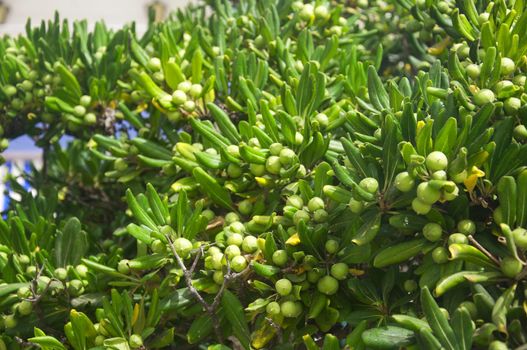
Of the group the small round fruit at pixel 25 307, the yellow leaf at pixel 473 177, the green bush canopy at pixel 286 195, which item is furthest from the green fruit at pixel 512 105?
the small round fruit at pixel 25 307

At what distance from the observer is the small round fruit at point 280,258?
1.44 m

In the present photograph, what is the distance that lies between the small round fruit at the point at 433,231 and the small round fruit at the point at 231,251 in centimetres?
37

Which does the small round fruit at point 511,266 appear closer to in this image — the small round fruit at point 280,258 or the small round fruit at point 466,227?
the small round fruit at point 466,227

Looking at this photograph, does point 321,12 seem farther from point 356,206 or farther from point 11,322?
point 11,322

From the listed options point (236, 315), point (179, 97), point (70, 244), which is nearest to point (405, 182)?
point (236, 315)

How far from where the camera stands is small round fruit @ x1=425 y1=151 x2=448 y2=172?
1260mm

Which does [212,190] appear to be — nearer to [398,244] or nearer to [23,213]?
[398,244]

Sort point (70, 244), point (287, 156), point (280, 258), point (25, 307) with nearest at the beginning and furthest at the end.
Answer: point (280, 258) < point (287, 156) < point (25, 307) < point (70, 244)

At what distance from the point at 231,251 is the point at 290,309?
0.54 ft

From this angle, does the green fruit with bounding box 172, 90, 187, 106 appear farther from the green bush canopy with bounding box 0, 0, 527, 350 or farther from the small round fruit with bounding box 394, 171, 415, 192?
the small round fruit with bounding box 394, 171, 415, 192

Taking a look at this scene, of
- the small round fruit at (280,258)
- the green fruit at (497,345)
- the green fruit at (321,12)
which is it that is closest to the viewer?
the green fruit at (497,345)

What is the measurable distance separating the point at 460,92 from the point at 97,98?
1102 mm

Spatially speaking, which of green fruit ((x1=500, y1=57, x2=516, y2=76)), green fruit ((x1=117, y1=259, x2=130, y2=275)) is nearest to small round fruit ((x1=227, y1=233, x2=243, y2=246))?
green fruit ((x1=117, y1=259, x2=130, y2=275))

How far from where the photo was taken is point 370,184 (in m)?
1.34
